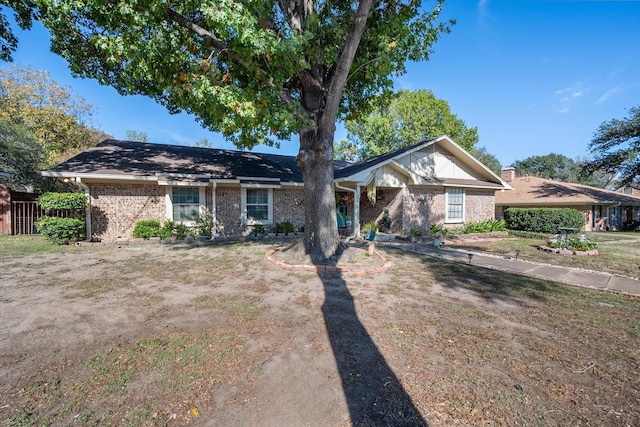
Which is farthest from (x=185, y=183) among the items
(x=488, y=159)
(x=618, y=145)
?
(x=488, y=159)

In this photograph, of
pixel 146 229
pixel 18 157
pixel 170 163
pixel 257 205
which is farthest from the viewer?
pixel 18 157

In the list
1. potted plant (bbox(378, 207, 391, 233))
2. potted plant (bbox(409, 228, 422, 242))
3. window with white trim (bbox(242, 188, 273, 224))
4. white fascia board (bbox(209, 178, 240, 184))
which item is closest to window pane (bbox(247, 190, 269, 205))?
window with white trim (bbox(242, 188, 273, 224))

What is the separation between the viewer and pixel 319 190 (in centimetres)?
781

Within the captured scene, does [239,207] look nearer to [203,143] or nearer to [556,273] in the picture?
[556,273]

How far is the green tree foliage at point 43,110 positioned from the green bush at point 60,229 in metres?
11.6

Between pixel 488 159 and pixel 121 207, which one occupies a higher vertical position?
pixel 488 159

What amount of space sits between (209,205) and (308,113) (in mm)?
7062

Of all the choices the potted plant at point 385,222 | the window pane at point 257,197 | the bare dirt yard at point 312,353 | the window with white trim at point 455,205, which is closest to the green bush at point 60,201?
the bare dirt yard at point 312,353

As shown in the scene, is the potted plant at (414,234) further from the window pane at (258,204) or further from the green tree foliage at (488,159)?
the green tree foliage at (488,159)

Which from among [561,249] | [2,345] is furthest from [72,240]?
[561,249]

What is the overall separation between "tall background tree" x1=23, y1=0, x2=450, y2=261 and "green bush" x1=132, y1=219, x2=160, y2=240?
5.02 meters

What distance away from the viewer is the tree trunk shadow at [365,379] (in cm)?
228

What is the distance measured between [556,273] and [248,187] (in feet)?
37.0

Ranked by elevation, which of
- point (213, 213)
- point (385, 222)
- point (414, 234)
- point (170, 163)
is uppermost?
point (170, 163)
